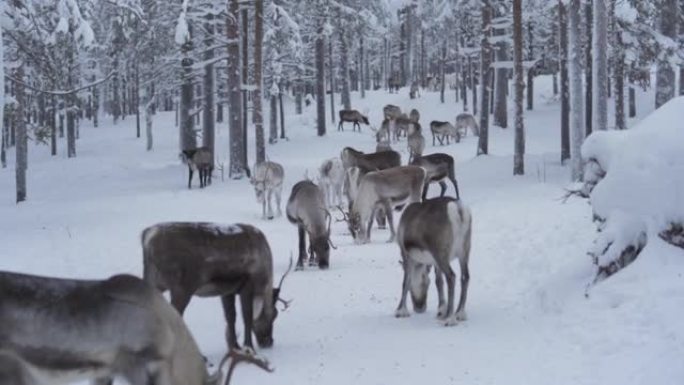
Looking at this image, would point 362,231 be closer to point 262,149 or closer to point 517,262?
point 517,262

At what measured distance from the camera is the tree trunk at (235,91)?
26.9 m

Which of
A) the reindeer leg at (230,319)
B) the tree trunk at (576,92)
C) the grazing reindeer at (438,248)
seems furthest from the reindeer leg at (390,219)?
the reindeer leg at (230,319)

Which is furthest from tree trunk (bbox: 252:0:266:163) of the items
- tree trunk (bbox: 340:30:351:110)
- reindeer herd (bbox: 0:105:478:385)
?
A: tree trunk (bbox: 340:30:351:110)

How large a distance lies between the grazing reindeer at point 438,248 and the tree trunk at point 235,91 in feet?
60.2

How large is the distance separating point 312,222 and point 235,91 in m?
15.0

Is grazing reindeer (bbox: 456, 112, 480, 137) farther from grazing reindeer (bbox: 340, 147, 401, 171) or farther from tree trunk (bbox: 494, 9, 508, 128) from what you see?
grazing reindeer (bbox: 340, 147, 401, 171)

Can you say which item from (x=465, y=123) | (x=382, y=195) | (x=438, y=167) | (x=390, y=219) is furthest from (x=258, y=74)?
(x=465, y=123)

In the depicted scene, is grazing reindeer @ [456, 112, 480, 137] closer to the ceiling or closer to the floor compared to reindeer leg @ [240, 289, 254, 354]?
closer to the ceiling

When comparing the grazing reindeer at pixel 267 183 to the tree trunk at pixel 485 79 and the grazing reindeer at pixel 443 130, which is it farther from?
the grazing reindeer at pixel 443 130

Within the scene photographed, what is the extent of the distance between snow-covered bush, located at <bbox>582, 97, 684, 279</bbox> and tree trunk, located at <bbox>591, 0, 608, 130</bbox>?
7.81m

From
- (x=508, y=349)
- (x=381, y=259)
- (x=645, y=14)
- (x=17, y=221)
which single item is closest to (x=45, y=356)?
(x=508, y=349)

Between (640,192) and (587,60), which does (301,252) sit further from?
(587,60)

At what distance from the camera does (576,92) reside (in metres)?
20.0

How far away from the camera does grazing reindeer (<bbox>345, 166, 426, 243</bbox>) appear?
16484mm
